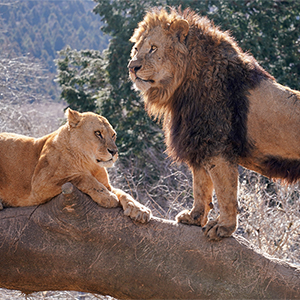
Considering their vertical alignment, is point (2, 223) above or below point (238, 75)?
below

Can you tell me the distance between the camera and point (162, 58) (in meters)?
4.31

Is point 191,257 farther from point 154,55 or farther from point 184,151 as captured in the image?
point 154,55

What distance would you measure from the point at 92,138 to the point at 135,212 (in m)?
0.84

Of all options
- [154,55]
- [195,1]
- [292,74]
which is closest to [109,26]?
[195,1]

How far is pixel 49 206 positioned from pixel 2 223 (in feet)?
1.73

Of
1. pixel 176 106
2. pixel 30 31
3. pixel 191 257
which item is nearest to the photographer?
pixel 191 257

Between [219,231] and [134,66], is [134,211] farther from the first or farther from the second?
[134,66]

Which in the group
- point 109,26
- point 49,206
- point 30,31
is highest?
point 49,206

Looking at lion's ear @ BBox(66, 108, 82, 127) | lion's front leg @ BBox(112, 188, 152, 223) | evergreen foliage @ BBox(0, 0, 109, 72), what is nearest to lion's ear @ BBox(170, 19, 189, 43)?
lion's ear @ BBox(66, 108, 82, 127)

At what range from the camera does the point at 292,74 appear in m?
16.0

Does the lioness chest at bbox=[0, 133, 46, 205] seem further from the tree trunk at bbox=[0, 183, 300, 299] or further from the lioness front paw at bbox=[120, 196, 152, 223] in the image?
the lioness front paw at bbox=[120, 196, 152, 223]

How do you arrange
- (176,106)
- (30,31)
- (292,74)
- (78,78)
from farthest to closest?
(30,31) < (78,78) < (292,74) < (176,106)

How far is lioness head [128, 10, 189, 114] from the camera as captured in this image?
14.0 feet

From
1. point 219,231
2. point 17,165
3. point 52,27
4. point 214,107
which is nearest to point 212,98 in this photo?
point 214,107
